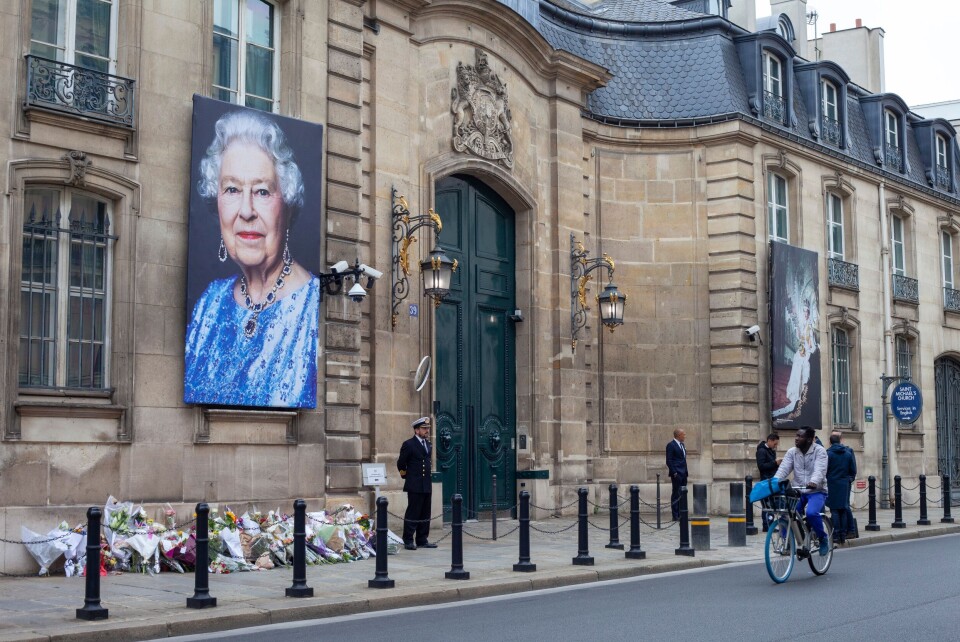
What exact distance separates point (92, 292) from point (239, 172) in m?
2.52

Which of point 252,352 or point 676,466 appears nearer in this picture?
point 252,352

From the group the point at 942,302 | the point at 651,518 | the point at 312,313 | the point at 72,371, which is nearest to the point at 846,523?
the point at 651,518

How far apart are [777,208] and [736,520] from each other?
1076 centimetres

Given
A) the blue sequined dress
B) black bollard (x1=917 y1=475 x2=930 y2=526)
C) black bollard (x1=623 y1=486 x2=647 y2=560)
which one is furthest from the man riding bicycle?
black bollard (x1=917 y1=475 x2=930 y2=526)

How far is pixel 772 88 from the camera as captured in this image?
2659 cm

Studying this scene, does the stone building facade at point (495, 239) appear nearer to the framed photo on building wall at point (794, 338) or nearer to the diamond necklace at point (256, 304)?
the framed photo on building wall at point (794, 338)

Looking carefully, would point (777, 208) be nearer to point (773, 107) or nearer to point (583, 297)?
point (773, 107)

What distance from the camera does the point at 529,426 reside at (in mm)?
21609

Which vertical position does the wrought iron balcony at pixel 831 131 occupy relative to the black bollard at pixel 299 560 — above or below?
above

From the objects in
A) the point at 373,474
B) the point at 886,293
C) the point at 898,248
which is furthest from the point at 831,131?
the point at 373,474

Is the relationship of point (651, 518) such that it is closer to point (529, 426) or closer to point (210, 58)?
point (529, 426)

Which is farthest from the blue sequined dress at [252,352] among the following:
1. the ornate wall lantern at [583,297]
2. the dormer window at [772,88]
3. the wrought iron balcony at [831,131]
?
the wrought iron balcony at [831,131]

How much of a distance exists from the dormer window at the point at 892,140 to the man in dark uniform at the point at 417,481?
18.8 metres

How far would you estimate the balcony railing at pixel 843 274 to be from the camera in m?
28.3
